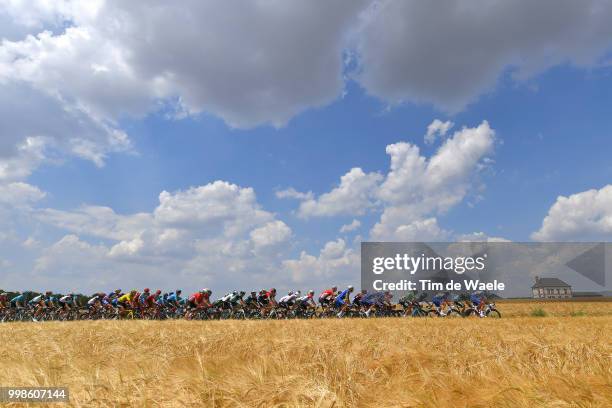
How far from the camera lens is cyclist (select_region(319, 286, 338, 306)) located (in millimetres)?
26734

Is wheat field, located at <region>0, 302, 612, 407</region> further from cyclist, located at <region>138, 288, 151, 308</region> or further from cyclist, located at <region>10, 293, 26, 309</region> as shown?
cyclist, located at <region>10, 293, 26, 309</region>

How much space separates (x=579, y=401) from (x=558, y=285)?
4388 inches

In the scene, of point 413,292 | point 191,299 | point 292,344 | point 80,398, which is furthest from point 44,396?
point 413,292

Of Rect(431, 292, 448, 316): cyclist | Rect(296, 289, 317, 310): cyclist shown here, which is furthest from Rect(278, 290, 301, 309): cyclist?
Rect(431, 292, 448, 316): cyclist

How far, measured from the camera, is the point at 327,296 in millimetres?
26844

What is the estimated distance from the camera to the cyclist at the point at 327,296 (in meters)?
26.7

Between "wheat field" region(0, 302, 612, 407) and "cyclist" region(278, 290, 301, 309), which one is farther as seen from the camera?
"cyclist" region(278, 290, 301, 309)

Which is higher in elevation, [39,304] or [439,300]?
[439,300]

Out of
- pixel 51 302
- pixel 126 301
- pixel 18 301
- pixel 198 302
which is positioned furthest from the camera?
pixel 18 301

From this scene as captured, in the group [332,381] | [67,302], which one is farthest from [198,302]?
[332,381]

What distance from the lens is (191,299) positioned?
25797 mm

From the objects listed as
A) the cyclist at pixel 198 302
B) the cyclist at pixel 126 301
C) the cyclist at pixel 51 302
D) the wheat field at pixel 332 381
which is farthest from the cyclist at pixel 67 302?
the wheat field at pixel 332 381

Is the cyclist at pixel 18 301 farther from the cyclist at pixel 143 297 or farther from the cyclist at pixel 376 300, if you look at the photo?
the cyclist at pixel 376 300

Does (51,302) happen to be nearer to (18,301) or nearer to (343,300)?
(18,301)
